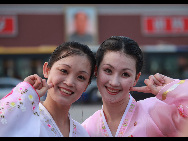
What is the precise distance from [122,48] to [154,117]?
1.50 ft

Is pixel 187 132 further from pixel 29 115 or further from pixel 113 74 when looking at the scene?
pixel 29 115

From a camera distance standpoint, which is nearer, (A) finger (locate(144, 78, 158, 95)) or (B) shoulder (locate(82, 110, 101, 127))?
(A) finger (locate(144, 78, 158, 95))

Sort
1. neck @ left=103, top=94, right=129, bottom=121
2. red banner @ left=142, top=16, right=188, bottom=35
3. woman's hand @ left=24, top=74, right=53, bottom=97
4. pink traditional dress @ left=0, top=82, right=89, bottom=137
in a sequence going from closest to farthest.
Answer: pink traditional dress @ left=0, top=82, right=89, bottom=137 < woman's hand @ left=24, top=74, right=53, bottom=97 < neck @ left=103, top=94, right=129, bottom=121 < red banner @ left=142, top=16, right=188, bottom=35

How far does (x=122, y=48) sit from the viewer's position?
1502 millimetres

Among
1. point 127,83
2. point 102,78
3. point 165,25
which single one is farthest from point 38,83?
point 165,25

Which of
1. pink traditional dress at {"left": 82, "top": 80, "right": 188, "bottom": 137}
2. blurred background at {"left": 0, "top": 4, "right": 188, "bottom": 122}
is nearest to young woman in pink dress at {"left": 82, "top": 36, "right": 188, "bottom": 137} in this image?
pink traditional dress at {"left": 82, "top": 80, "right": 188, "bottom": 137}

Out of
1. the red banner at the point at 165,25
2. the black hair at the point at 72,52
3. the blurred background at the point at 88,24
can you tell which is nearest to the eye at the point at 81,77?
the black hair at the point at 72,52

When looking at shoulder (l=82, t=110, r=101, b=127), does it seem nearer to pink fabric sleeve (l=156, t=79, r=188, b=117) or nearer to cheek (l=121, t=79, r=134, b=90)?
cheek (l=121, t=79, r=134, b=90)

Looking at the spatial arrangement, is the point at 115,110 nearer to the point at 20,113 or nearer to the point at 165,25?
the point at 20,113

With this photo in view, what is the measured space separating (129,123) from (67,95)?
0.45 meters

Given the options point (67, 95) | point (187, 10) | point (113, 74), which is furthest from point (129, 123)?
point (187, 10)

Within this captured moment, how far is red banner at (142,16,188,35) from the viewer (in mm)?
12383

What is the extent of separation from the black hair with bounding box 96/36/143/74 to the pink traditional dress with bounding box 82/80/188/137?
234 millimetres

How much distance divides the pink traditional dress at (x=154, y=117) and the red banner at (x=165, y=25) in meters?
11.3
